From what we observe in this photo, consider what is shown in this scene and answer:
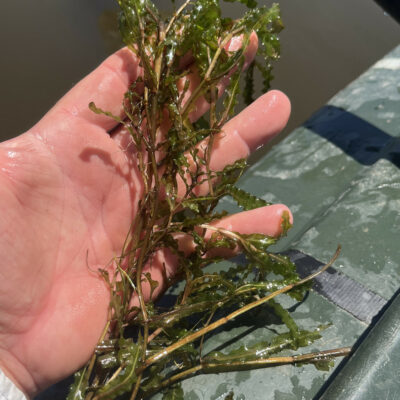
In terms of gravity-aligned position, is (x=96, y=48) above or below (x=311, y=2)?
below

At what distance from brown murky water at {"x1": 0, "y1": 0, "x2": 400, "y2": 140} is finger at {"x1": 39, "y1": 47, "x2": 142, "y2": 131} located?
3959 mm

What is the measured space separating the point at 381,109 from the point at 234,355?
2.33 metres

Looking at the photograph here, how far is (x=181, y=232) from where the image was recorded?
2.06 m

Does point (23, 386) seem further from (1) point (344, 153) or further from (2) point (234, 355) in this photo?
(1) point (344, 153)

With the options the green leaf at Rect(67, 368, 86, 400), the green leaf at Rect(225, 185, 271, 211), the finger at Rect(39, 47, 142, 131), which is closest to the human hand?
the finger at Rect(39, 47, 142, 131)

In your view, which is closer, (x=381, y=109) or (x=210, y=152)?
(x=210, y=152)

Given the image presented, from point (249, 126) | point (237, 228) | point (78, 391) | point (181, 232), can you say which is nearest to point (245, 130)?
point (249, 126)

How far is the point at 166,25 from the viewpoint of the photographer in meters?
1.90

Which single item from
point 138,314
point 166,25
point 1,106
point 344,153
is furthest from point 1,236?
point 1,106

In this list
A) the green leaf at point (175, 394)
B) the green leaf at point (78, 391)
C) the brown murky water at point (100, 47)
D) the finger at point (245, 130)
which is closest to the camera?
the green leaf at point (78, 391)

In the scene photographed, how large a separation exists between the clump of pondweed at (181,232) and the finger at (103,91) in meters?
0.06

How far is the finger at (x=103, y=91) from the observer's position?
1948mm

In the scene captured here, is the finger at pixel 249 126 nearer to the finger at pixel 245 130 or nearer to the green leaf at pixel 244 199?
the finger at pixel 245 130

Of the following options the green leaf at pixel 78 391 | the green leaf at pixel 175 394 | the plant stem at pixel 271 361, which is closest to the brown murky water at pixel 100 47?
the plant stem at pixel 271 361
